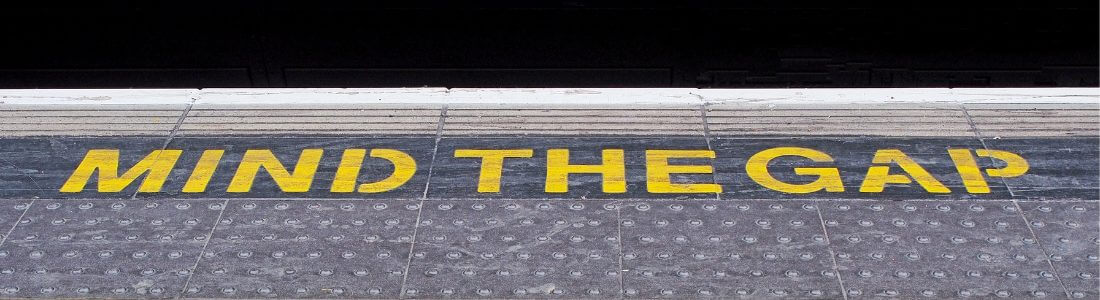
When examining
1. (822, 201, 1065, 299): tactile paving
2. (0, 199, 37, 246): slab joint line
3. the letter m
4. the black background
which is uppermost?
the black background

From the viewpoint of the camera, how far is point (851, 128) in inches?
202

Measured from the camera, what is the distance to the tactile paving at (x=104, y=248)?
3.65 metres

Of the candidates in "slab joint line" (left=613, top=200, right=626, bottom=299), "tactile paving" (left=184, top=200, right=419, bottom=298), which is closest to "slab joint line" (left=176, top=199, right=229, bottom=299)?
"tactile paving" (left=184, top=200, right=419, bottom=298)

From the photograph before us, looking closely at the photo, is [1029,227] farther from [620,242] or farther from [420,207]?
[420,207]

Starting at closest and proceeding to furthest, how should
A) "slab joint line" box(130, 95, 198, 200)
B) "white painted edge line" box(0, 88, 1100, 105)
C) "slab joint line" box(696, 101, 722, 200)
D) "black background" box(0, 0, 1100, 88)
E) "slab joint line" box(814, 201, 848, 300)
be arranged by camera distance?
"slab joint line" box(814, 201, 848, 300) → "slab joint line" box(696, 101, 722, 200) → "slab joint line" box(130, 95, 198, 200) → "white painted edge line" box(0, 88, 1100, 105) → "black background" box(0, 0, 1100, 88)

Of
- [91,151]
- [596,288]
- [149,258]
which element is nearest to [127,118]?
[91,151]

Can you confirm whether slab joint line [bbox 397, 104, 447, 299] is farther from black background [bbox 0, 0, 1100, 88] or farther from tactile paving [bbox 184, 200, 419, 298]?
black background [bbox 0, 0, 1100, 88]

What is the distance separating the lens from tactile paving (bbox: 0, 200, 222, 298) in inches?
144

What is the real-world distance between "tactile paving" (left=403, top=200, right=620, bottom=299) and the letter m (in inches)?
50.6

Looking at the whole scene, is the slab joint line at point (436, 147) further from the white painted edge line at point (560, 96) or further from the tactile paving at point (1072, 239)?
the tactile paving at point (1072, 239)

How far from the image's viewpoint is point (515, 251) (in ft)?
12.8

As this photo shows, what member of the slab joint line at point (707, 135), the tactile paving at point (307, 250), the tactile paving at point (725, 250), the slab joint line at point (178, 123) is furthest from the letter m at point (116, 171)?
the slab joint line at point (707, 135)

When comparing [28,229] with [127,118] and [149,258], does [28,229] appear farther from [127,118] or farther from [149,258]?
[127,118]

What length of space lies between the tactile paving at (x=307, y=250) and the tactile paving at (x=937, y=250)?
1642 millimetres
